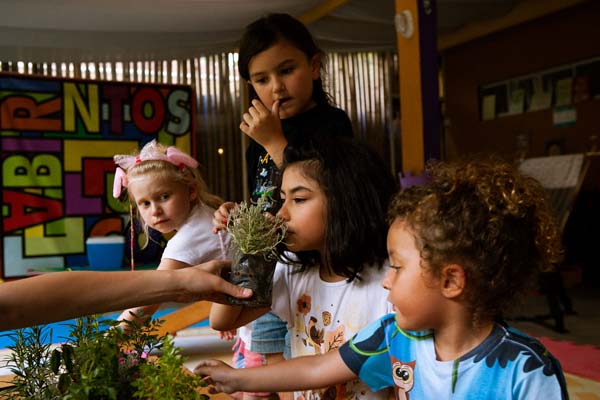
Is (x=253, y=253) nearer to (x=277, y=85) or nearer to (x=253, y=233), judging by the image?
(x=253, y=233)

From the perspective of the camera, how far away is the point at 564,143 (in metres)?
6.45

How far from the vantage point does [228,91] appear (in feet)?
24.2

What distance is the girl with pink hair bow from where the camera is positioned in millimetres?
1679

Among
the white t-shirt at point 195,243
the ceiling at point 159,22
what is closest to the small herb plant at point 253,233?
the white t-shirt at point 195,243

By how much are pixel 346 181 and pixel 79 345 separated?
0.67 meters

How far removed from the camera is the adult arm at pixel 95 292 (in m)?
0.93

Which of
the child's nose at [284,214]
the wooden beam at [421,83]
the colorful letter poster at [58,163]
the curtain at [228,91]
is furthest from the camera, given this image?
the curtain at [228,91]

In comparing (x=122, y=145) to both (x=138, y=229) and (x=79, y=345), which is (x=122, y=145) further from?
(x=79, y=345)

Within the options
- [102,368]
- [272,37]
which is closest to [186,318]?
[272,37]

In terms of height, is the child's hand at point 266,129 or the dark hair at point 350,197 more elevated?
the child's hand at point 266,129

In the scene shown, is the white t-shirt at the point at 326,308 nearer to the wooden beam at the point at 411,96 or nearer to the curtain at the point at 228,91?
the wooden beam at the point at 411,96

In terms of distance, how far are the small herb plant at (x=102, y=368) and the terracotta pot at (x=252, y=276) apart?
0.19 meters

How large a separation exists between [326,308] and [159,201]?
651 mm

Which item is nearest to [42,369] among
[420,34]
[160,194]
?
[160,194]
